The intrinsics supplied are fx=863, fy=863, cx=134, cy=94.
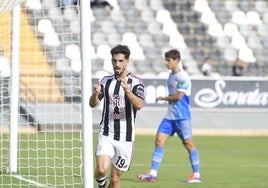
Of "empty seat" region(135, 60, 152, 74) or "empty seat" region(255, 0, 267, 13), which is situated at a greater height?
"empty seat" region(255, 0, 267, 13)

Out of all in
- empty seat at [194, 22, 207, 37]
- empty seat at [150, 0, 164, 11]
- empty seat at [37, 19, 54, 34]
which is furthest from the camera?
empty seat at [150, 0, 164, 11]

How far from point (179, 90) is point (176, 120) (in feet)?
1.71

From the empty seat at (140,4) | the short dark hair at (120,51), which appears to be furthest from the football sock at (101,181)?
the empty seat at (140,4)

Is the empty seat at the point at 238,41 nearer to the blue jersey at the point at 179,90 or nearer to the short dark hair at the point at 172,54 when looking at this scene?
the blue jersey at the point at 179,90


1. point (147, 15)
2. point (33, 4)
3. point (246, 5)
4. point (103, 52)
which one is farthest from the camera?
point (246, 5)

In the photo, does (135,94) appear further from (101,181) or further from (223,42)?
(223,42)

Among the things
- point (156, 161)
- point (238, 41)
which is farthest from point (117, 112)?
point (238, 41)

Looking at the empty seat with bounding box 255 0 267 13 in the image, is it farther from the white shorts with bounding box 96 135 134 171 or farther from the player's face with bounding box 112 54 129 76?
the player's face with bounding box 112 54 129 76

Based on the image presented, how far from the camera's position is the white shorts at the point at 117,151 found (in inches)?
382

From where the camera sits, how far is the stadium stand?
30141 mm

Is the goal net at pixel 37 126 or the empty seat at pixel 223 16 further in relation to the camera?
the empty seat at pixel 223 16

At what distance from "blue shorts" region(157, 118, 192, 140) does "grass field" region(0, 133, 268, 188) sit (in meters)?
0.73

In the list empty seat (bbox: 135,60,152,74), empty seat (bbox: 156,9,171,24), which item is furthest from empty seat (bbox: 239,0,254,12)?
empty seat (bbox: 135,60,152,74)

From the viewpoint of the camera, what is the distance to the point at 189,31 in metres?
31.4
